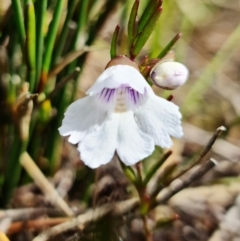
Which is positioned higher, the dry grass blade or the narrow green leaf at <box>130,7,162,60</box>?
the narrow green leaf at <box>130,7,162,60</box>

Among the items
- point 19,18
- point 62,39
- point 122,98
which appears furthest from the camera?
point 62,39

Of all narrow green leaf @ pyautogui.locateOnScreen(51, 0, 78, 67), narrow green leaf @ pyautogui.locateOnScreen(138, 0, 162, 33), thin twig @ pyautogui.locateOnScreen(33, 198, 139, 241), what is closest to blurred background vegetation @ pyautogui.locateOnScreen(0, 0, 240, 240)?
narrow green leaf @ pyautogui.locateOnScreen(51, 0, 78, 67)

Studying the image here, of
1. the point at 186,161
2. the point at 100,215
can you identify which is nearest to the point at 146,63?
the point at 100,215

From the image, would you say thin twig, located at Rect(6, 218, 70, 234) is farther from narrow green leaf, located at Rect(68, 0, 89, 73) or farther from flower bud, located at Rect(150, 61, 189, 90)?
flower bud, located at Rect(150, 61, 189, 90)

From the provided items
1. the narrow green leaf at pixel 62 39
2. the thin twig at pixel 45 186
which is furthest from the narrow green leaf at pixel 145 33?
the thin twig at pixel 45 186

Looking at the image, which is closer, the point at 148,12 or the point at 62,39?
the point at 148,12

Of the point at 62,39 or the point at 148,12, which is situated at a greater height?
the point at 148,12

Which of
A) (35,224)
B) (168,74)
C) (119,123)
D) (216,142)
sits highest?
(168,74)

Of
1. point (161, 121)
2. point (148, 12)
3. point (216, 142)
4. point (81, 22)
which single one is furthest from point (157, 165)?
point (216, 142)

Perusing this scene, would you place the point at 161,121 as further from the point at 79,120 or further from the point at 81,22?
the point at 81,22
